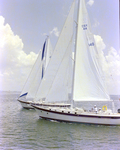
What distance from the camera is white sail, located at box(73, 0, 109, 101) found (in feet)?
59.2

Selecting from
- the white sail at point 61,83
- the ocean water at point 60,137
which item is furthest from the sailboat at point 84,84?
the ocean water at point 60,137

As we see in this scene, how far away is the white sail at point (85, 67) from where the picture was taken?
711 inches

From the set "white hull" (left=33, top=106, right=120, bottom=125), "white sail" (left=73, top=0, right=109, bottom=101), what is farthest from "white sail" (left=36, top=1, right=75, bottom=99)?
"white hull" (left=33, top=106, right=120, bottom=125)

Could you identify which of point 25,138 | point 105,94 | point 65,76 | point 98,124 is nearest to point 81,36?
point 65,76

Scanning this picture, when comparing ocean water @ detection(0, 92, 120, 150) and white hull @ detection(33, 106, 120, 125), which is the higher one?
white hull @ detection(33, 106, 120, 125)

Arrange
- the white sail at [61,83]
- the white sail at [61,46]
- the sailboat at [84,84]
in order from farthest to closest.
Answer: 1. the white sail at [61,83]
2. the white sail at [61,46]
3. the sailboat at [84,84]

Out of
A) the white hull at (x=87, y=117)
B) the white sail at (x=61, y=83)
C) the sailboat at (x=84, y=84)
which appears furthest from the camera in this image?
the white sail at (x=61, y=83)

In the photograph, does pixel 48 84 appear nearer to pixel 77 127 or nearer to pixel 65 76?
pixel 65 76

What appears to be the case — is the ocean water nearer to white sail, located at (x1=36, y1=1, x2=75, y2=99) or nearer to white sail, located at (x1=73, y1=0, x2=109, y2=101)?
white sail, located at (x1=73, y1=0, x2=109, y2=101)

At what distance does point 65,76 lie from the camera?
1972cm

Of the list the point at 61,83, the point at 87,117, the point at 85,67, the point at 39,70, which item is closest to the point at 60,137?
the point at 87,117

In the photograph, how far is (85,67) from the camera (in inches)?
723

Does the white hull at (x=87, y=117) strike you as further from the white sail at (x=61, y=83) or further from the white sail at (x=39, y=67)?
the white sail at (x=39, y=67)

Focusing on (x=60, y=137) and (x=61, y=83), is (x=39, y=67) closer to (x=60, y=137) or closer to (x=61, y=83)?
(x=61, y=83)
